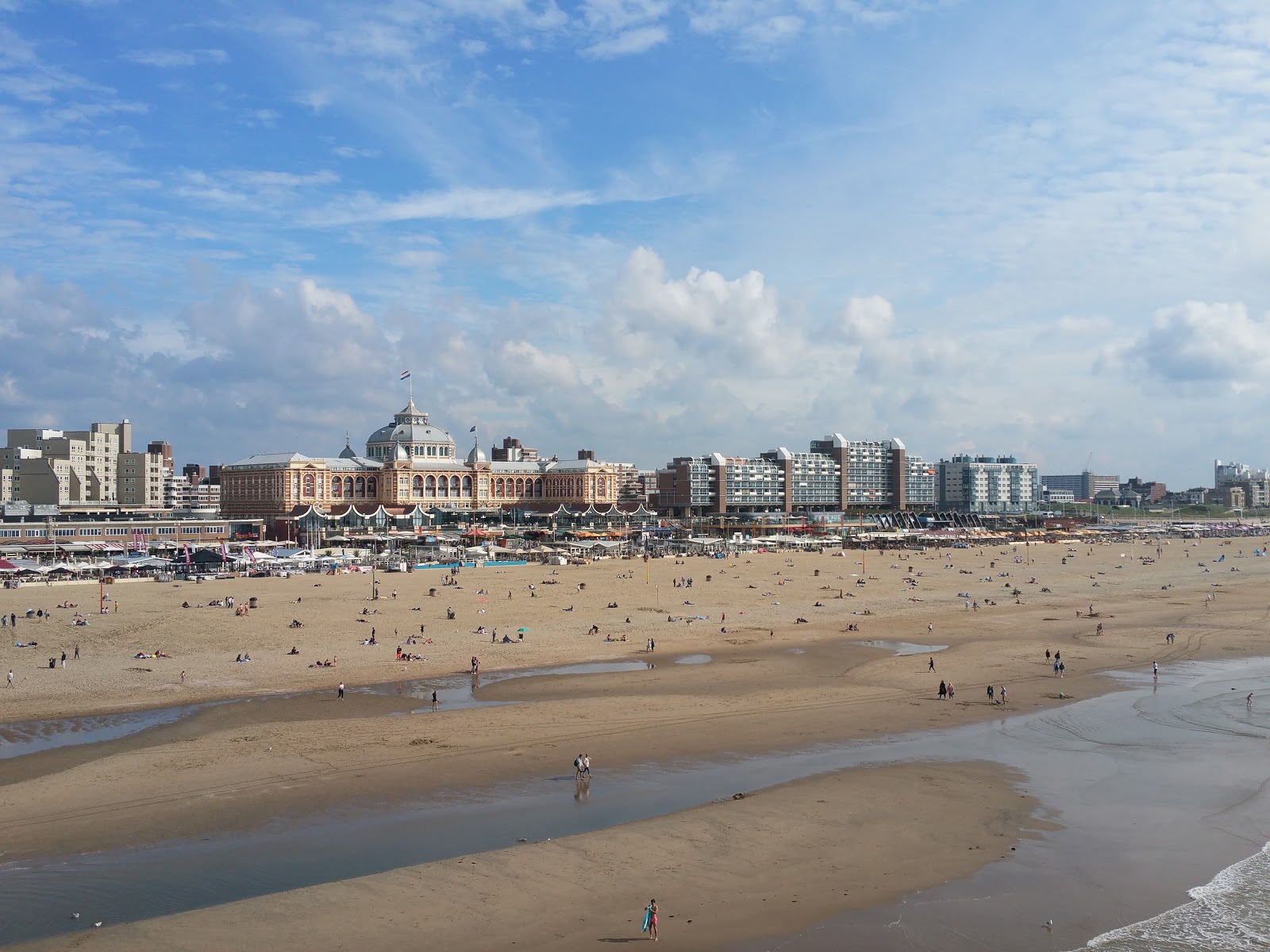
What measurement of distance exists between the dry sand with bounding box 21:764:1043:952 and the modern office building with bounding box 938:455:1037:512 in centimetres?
17982

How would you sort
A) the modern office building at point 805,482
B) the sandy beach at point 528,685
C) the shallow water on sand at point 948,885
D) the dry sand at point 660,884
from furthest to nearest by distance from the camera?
the modern office building at point 805,482, the sandy beach at point 528,685, the shallow water on sand at point 948,885, the dry sand at point 660,884

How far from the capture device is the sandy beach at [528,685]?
21.7 meters

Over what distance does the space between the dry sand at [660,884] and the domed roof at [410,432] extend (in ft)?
452

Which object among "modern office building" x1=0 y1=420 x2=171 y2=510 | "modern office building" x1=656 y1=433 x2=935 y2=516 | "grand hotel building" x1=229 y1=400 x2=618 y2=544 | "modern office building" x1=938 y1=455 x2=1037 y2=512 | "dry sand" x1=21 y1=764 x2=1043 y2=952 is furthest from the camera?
"modern office building" x1=938 y1=455 x2=1037 y2=512

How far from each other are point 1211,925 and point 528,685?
24.3 metres

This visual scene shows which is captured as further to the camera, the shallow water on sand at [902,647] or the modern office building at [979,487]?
the modern office building at [979,487]

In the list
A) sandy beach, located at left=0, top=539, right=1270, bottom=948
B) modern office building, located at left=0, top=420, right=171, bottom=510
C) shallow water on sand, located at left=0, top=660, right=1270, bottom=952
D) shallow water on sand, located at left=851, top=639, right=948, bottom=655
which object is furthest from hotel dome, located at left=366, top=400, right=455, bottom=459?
shallow water on sand, located at left=0, top=660, right=1270, bottom=952

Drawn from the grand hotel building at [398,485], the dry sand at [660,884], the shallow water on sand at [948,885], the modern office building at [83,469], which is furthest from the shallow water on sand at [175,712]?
the modern office building at [83,469]

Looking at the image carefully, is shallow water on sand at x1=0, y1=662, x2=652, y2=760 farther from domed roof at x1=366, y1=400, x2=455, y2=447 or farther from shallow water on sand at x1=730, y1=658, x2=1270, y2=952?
domed roof at x1=366, y1=400, x2=455, y2=447

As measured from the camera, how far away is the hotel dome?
6033 inches

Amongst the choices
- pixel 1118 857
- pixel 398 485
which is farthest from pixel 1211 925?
pixel 398 485

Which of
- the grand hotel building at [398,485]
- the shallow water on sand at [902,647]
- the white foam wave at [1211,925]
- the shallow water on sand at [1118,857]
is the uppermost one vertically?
the grand hotel building at [398,485]

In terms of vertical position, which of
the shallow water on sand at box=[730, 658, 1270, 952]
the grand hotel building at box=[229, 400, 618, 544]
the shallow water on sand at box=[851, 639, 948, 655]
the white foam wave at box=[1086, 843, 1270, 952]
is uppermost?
the grand hotel building at box=[229, 400, 618, 544]

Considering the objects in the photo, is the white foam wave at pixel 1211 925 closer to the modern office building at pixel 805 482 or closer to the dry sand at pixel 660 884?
the dry sand at pixel 660 884
